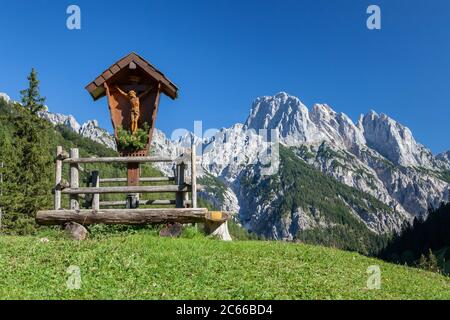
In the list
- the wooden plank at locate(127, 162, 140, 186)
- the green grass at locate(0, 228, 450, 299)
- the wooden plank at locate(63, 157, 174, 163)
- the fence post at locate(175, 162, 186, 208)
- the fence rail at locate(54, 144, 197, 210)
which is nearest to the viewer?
the green grass at locate(0, 228, 450, 299)

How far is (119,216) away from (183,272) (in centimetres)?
716

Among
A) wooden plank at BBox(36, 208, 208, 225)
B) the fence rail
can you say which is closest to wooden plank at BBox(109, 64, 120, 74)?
the fence rail

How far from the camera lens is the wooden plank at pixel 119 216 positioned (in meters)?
21.3

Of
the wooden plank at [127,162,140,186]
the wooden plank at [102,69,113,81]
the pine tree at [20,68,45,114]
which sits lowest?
the wooden plank at [127,162,140,186]

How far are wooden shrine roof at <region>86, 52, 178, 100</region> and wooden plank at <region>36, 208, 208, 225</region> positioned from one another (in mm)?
7829

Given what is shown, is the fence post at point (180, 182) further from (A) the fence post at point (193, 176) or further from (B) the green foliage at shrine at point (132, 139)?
(B) the green foliage at shrine at point (132, 139)

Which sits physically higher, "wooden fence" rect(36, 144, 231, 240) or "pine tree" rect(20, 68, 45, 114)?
"pine tree" rect(20, 68, 45, 114)

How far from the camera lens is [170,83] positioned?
25.8 meters

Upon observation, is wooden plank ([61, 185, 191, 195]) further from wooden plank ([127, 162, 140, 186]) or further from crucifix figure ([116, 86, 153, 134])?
crucifix figure ([116, 86, 153, 134])

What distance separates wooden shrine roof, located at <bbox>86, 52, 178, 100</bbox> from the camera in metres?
25.5

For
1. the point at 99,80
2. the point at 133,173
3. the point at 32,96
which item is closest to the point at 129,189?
the point at 133,173

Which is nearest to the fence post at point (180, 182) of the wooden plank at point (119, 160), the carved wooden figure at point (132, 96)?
the wooden plank at point (119, 160)

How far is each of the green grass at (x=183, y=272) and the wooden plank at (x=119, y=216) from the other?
3.12ft
